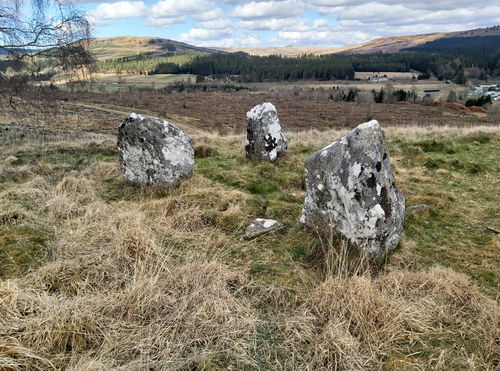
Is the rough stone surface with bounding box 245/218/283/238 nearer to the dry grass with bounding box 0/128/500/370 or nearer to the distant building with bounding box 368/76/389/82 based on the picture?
the dry grass with bounding box 0/128/500/370

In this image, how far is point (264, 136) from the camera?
476 inches

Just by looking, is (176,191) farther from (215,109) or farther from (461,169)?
(215,109)

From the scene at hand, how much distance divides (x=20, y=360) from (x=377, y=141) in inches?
204

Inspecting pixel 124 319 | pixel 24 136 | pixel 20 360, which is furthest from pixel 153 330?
pixel 24 136

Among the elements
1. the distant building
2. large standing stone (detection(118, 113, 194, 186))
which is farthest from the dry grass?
the distant building

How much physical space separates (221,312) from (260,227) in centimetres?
278

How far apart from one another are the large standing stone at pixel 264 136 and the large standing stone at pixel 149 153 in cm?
356

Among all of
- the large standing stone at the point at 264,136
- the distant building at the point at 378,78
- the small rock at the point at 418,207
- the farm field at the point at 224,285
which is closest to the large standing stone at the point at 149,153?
the farm field at the point at 224,285

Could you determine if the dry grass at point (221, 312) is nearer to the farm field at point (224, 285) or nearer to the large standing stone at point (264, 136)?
the farm field at point (224, 285)

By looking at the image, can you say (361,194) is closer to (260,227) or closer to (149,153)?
(260,227)

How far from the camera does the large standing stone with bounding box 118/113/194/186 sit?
8859 mm

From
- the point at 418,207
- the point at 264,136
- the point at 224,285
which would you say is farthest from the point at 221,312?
the point at 264,136

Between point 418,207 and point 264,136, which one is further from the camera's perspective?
point 264,136

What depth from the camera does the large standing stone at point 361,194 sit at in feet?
17.8
